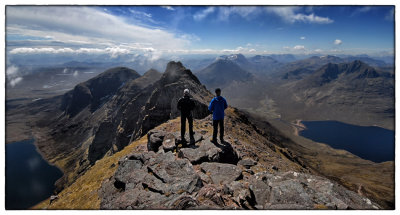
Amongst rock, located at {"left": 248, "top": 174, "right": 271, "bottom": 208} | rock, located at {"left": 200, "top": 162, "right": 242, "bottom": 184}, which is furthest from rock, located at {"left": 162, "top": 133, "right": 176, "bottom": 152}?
rock, located at {"left": 248, "top": 174, "right": 271, "bottom": 208}

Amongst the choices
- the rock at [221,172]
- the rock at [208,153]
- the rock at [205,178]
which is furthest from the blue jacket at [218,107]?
the rock at [205,178]

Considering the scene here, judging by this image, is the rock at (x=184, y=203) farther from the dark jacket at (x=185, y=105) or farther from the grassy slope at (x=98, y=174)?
the dark jacket at (x=185, y=105)

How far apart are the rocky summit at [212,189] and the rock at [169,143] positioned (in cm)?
199

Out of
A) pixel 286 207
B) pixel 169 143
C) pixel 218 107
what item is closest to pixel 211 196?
pixel 286 207

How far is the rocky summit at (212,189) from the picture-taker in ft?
27.9

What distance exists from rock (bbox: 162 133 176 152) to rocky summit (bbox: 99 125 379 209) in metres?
1.99

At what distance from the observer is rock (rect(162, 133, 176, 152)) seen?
49.6 ft

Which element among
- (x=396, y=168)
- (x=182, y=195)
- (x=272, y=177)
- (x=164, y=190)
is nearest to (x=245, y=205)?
(x=272, y=177)

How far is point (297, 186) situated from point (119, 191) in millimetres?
10026

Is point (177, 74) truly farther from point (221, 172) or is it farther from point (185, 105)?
point (221, 172)

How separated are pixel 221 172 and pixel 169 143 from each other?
19.8ft

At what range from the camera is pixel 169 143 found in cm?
1591

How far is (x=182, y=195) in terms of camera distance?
869cm
